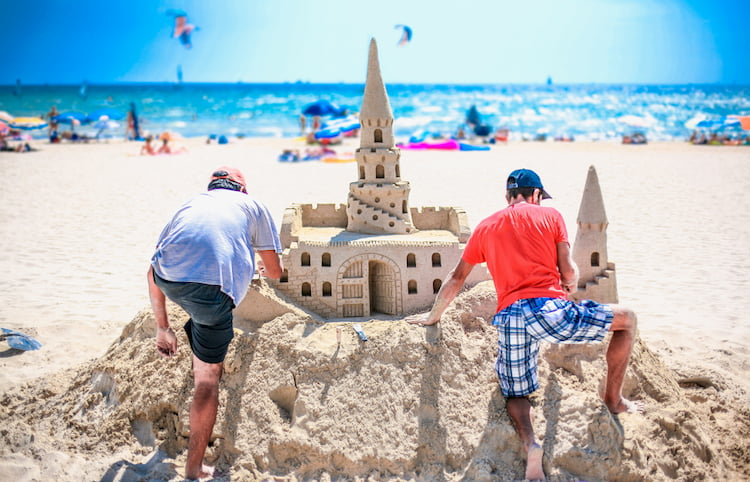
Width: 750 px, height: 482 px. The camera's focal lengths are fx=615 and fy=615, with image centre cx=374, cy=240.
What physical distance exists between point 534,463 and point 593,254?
235 cm

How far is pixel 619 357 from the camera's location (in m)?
4.51

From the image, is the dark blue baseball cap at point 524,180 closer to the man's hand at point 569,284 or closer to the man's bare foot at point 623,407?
the man's hand at point 569,284

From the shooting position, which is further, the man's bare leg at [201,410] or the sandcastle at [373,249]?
the sandcastle at [373,249]

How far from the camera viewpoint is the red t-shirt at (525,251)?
424 cm

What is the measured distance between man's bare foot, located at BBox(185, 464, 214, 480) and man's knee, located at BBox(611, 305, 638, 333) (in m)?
3.05

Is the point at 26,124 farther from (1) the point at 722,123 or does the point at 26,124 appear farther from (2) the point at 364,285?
(1) the point at 722,123

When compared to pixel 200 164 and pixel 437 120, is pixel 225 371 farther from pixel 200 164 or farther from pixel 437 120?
pixel 437 120

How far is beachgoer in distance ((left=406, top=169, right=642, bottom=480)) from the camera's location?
4.19m

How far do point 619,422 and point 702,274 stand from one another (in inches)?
231

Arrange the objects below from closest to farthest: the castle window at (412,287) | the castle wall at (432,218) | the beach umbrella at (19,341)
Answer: the castle window at (412,287) → the beach umbrella at (19,341) → the castle wall at (432,218)

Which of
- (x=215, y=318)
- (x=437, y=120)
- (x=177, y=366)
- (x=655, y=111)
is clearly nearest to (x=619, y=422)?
(x=215, y=318)

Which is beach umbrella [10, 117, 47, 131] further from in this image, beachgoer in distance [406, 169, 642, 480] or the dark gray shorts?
beachgoer in distance [406, 169, 642, 480]

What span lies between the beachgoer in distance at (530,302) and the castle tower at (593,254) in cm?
137

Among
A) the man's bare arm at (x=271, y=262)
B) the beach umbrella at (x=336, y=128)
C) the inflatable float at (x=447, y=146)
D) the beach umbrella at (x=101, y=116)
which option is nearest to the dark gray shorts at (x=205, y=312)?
the man's bare arm at (x=271, y=262)
